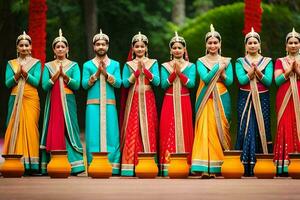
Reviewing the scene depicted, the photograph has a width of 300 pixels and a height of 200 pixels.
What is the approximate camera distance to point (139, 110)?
15.4m

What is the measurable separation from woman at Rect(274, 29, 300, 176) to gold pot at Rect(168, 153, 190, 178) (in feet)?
3.96

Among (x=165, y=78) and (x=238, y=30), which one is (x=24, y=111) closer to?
(x=165, y=78)

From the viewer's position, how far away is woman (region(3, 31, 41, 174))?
1542 cm

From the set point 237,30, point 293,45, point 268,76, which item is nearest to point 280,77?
point 268,76

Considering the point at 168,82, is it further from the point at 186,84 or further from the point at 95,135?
the point at 95,135

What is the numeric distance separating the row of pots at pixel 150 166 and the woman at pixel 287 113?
44 cm

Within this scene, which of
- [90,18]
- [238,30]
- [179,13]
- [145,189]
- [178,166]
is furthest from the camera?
[179,13]

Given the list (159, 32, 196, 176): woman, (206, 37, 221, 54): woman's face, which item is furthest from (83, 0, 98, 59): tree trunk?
(206, 37, 221, 54): woman's face

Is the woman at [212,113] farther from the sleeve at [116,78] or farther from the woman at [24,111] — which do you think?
the woman at [24,111]

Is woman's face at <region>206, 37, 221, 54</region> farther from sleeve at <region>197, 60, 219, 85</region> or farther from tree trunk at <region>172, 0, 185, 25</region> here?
tree trunk at <region>172, 0, 185, 25</region>

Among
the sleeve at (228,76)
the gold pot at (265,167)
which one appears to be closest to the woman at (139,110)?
the sleeve at (228,76)

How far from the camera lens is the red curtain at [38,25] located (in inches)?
827

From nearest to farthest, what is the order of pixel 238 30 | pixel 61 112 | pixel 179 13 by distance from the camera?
pixel 61 112
pixel 238 30
pixel 179 13

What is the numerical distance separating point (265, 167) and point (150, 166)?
1467 mm
